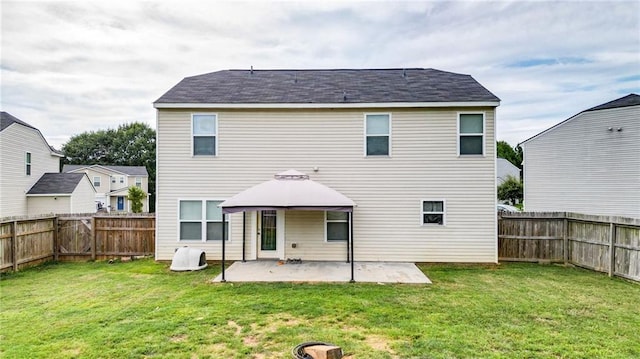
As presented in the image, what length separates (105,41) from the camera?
1346cm

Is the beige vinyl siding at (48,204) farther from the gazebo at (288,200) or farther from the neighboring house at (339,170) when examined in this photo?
the gazebo at (288,200)

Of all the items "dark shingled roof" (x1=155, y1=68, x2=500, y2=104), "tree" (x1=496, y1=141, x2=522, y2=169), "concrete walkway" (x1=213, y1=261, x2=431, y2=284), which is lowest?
"concrete walkway" (x1=213, y1=261, x2=431, y2=284)

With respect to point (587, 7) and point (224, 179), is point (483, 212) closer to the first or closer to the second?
point (224, 179)

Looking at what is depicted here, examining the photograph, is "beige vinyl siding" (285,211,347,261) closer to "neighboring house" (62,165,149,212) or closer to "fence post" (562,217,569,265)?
"fence post" (562,217,569,265)

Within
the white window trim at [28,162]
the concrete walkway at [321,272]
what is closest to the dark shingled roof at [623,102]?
the concrete walkway at [321,272]

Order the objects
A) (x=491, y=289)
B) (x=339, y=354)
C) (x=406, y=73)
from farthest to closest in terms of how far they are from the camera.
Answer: (x=406, y=73) < (x=491, y=289) < (x=339, y=354)

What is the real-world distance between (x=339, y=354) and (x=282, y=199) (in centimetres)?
464

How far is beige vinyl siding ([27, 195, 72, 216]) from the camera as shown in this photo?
776 inches

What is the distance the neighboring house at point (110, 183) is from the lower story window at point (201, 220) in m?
27.7

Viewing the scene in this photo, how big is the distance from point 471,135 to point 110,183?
37.6 meters

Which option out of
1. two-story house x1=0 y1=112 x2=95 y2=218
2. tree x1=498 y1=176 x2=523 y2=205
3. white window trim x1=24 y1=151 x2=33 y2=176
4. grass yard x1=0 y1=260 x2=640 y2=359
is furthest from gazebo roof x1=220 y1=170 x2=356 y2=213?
tree x1=498 y1=176 x2=523 y2=205

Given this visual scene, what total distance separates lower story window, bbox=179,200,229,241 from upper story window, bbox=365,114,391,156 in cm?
473

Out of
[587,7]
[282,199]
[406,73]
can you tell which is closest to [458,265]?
[282,199]

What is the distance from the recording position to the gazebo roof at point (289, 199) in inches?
319
